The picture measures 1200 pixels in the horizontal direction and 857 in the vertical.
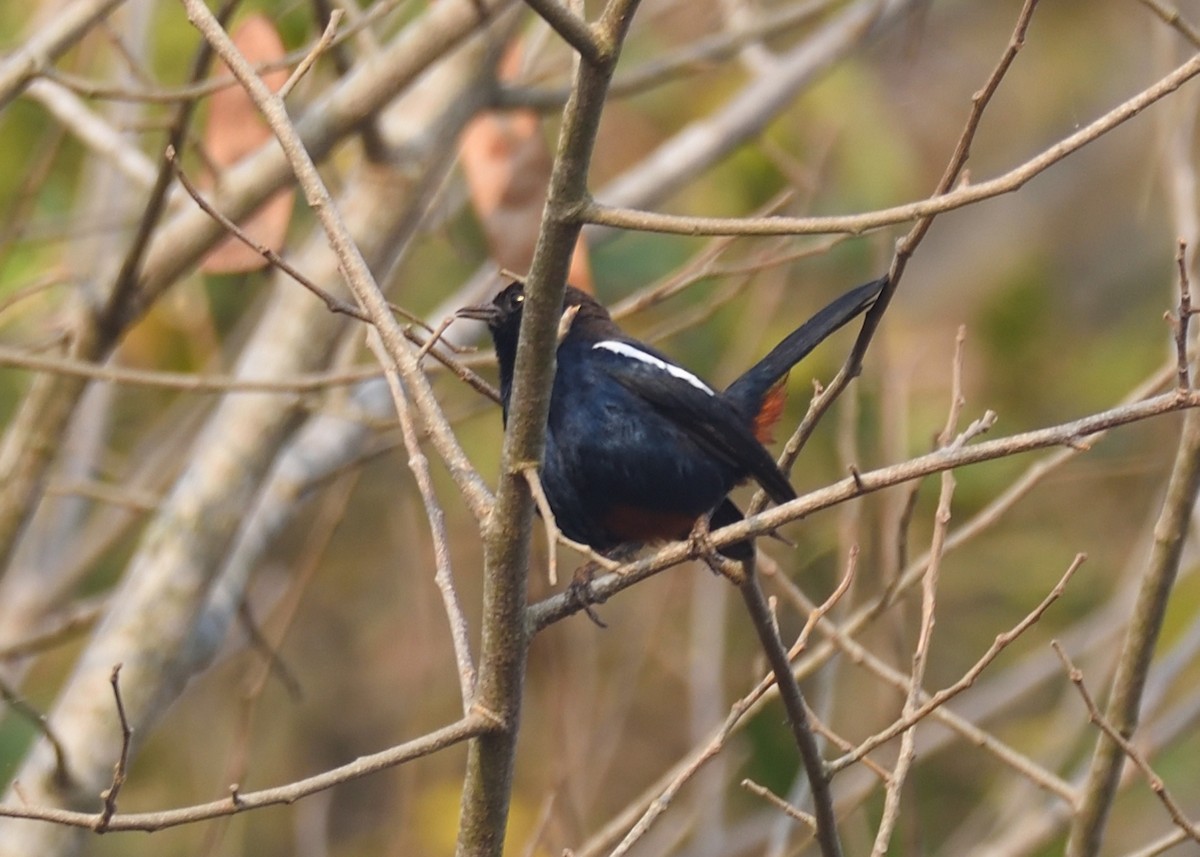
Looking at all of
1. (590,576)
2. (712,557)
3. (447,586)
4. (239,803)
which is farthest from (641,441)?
(239,803)

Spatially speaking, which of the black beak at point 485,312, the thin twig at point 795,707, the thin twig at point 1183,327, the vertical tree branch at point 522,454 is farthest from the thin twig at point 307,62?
the thin twig at point 1183,327

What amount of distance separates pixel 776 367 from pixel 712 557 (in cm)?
113

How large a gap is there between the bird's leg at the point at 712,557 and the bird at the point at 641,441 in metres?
0.56

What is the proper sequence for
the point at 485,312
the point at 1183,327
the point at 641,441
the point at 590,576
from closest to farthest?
1. the point at 1183,327
2. the point at 590,576
3. the point at 641,441
4. the point at 485,312

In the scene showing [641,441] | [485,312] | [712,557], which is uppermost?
[485,312]

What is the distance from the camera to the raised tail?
3.57 m

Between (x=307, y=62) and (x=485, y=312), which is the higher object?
(x=485, y=312)

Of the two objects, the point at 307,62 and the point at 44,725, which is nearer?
the point at 307,62

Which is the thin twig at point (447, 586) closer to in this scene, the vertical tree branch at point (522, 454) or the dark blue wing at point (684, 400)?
the vertical tree branch at point (522, 454)

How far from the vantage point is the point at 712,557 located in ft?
9.18

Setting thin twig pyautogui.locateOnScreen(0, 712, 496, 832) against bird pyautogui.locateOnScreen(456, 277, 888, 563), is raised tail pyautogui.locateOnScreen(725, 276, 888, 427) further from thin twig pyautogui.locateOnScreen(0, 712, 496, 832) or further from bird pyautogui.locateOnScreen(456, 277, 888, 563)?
thin twig pyautogui.locateOnScreen(0, 712, 496, 832)

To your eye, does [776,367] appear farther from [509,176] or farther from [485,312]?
[509,176]

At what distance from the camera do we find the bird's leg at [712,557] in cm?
248

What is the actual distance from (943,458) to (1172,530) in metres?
0.99
